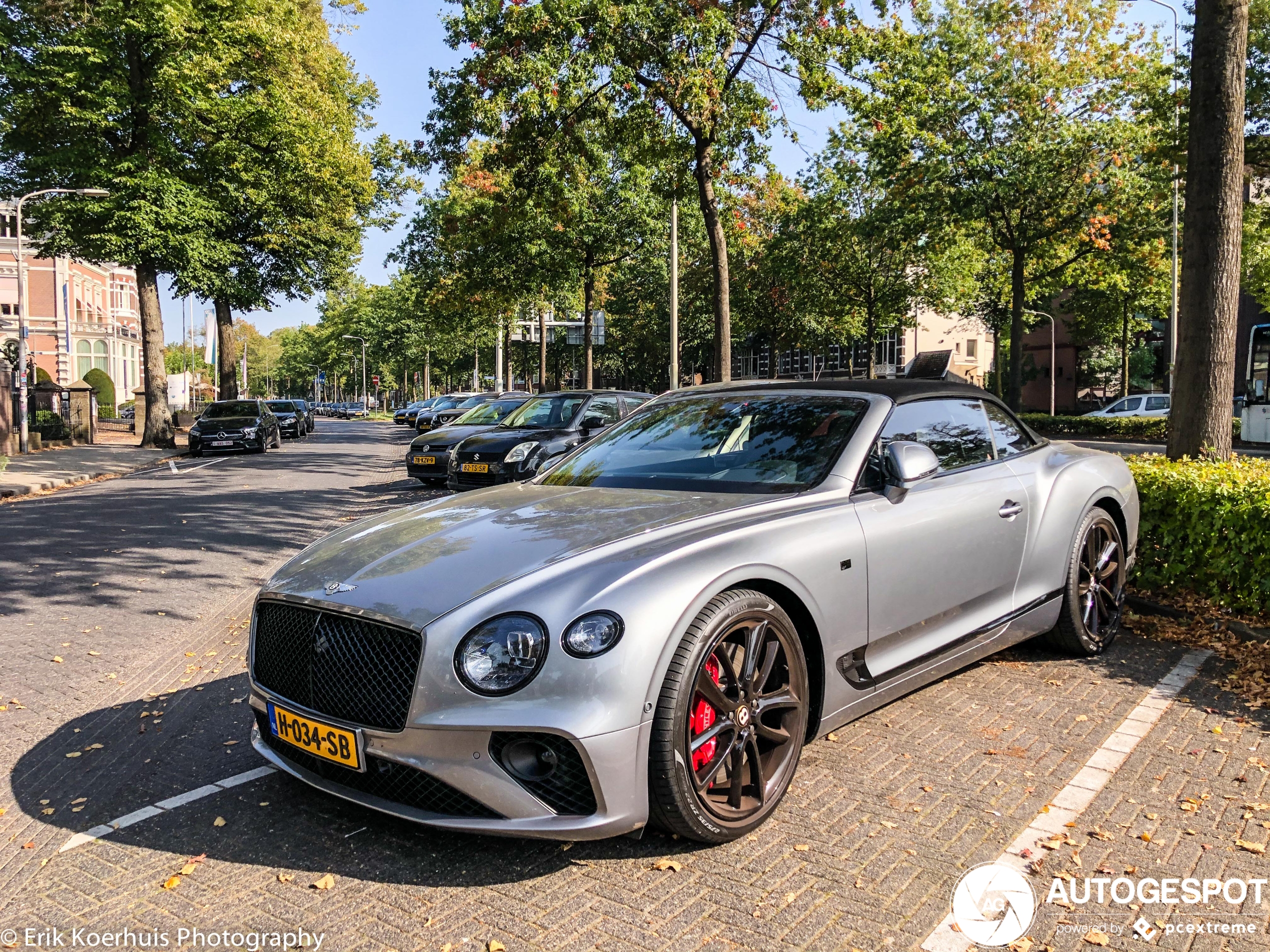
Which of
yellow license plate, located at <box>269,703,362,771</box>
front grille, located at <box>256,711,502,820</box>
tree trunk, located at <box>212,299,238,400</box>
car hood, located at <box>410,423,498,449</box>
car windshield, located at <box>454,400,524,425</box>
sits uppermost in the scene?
tree trunk, located at <box>212,299,238,400</box>

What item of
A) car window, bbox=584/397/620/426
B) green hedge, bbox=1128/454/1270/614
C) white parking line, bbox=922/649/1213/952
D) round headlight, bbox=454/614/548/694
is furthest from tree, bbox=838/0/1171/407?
round headlight, bbox=454/614/548/694

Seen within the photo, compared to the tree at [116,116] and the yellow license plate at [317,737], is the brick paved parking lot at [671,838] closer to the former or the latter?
the yellow license plate at [317,737]

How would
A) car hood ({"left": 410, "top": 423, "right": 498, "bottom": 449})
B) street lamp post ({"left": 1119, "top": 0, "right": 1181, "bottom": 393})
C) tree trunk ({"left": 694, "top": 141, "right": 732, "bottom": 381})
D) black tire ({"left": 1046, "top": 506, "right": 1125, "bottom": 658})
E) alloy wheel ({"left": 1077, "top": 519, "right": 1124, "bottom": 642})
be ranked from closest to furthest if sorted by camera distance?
black tire ({"left": 1046, "top": 506, "right": 1125, "bottom": 658})
alloy wheel ({"left": 1077, "top": 519, "right": 1124, "bottom": 642})
tree trunk ({"left": 694, "top": 141, "right": 732, "bottom": 381})
car hood ({"left": 410, "top": 423, "right": 498, "bottom": 449})
street lamp post ({"left": 1119, "top": 0, "right": 1181, "bottom": 393})

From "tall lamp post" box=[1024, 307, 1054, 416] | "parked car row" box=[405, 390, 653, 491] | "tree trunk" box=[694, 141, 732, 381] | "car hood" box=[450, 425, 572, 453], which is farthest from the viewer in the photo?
"tall lamp post" box=[1024, 307, 1054, 416]

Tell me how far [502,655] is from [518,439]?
10358mm

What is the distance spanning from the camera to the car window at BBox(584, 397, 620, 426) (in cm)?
1393

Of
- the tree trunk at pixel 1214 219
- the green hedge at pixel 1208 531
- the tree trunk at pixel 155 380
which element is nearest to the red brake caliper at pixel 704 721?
the green hedge at pixel 1208 531

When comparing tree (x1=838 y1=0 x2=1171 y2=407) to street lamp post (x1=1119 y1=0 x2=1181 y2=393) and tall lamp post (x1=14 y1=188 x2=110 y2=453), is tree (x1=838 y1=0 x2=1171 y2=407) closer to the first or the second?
street lamp post (x1=1119 y1=0 x2=1181 y2=393)

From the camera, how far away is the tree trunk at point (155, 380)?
92.0ft

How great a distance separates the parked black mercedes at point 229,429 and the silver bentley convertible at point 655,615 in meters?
23.1

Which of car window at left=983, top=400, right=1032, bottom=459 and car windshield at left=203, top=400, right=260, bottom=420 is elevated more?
car window at left=983, top=400, right=1032, bottom=459

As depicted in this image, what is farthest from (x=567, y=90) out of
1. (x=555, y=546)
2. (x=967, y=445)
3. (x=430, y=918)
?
(x=430, y=918)

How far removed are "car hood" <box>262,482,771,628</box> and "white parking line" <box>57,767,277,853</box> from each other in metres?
0.84

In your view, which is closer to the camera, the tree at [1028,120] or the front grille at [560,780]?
the front grille at [560,780]
